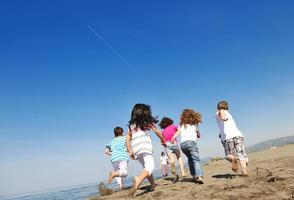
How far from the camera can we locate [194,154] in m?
9.51

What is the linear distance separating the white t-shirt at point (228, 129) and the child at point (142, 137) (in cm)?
183

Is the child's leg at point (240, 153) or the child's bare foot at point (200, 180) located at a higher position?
the child's leg at point (240, 153)

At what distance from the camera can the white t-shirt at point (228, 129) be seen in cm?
949

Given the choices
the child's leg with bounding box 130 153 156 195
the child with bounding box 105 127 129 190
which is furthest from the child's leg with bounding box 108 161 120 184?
the child's leg with bounding box 130 153 156 195

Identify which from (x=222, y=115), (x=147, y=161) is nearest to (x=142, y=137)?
(x=147, y=161)

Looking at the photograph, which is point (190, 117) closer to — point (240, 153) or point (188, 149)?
point (188, 149)

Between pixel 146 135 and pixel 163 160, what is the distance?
11.3 meters

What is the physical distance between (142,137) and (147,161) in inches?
22.2

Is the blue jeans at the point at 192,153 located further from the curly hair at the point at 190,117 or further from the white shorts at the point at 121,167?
the white shorts at the point at 121,167

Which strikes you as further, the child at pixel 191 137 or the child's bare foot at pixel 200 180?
the child at pixel 191 137


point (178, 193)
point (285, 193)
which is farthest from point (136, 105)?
point (285, 193)

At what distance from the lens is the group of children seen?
336 inches

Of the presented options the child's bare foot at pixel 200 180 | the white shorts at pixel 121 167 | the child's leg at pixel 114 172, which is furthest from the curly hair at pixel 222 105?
the child's leg at pixel 114 172

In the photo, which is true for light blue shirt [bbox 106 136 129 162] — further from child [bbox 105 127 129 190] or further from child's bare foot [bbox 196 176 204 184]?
child's bare foot [bbox 196 176 204 184]
